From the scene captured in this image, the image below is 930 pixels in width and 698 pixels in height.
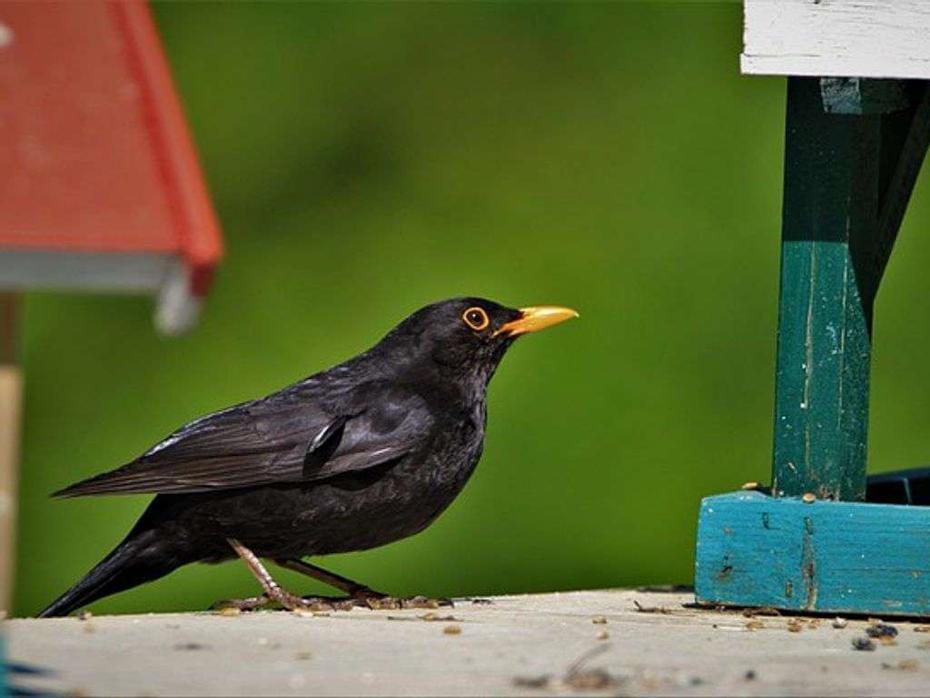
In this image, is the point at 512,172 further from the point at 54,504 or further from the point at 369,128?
the point at 54,504

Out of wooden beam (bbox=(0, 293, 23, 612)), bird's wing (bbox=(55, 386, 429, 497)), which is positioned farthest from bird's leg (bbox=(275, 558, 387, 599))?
wooden beam (bbox=(0, 293, 23, 612))

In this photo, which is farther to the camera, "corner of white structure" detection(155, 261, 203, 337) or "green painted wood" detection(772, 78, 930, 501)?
"green painted wood" detection(772, 78, 930, 501)

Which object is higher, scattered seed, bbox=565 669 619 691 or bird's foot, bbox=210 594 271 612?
scattered seed, bbox=565 669 619 691

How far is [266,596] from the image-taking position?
18.0ft

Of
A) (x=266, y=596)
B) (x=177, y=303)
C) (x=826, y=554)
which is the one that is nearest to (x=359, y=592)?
(x=266, y=596)

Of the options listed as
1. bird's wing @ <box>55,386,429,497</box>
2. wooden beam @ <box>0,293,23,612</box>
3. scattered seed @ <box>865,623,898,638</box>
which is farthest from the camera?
bird's wing @ <box>55,386,429,497</box>

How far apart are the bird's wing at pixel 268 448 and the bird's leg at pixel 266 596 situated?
8.1 inches

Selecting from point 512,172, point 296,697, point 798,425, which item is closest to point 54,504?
point 512,172

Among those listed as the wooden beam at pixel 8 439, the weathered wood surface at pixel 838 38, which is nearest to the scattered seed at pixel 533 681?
the wooden beam at pixel 8 439

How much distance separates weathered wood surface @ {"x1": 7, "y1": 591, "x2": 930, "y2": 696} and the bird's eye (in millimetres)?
1363

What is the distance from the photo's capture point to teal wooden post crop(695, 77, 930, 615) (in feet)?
16.4

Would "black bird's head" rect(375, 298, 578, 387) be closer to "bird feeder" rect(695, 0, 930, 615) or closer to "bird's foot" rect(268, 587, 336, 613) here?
"bird's foot" rect(268, 587, 336, 613)

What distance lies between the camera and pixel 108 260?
3.14 meters

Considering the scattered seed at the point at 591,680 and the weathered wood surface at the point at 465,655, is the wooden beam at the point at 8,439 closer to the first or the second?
the weathered wood surface at the point at 465,655
